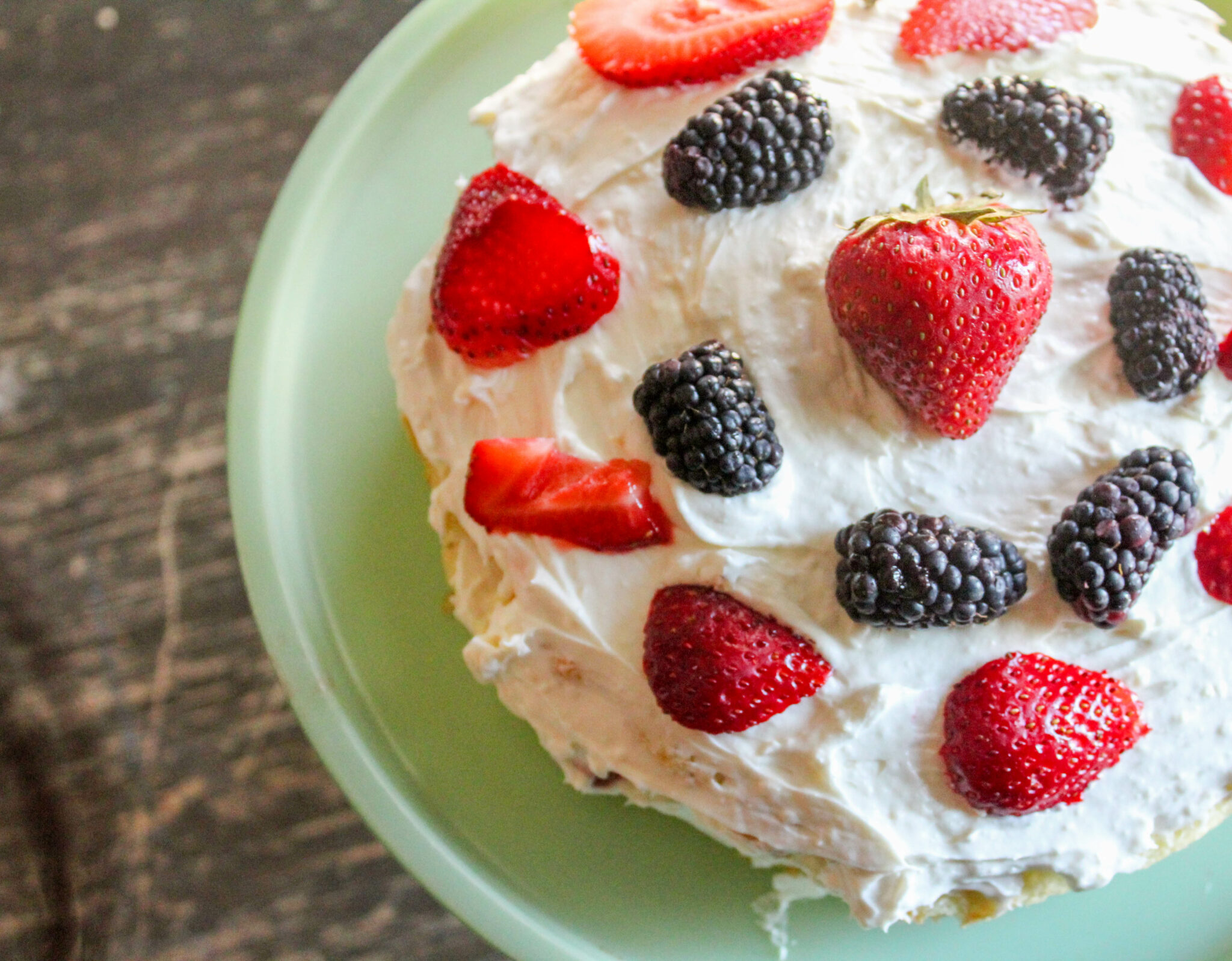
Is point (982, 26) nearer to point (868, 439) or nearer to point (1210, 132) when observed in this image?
point (1210, 132)

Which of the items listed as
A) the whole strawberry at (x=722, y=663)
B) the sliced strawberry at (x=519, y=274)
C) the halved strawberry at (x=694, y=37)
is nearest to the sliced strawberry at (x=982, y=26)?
the halved strawberry at (x=694, y=37)

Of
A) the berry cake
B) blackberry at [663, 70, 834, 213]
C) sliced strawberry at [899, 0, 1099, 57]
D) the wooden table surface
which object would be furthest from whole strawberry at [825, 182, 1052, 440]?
the wooden table surface

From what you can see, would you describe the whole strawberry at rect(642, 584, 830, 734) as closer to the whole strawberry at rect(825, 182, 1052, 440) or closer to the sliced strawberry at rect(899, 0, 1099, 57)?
the whole strawberry at rect(825, 182, 1052, 440)

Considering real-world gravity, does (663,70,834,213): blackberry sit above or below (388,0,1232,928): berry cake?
above

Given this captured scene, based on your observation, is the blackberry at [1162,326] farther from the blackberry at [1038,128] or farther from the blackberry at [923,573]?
the blackberry at [923,573]

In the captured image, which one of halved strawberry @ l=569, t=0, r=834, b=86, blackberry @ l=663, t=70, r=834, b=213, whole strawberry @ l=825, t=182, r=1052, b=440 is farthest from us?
halved strawberry @ l=569, t=0, r=834, b=86

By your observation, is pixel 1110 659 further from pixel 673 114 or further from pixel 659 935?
pixel 673 114
